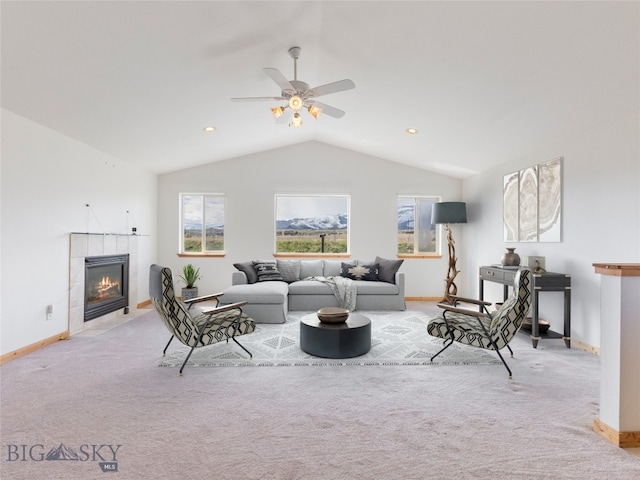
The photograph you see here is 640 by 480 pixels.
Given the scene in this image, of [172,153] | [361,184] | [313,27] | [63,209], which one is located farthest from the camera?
[361,184]

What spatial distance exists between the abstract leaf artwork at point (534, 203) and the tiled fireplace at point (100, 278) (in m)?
5.94

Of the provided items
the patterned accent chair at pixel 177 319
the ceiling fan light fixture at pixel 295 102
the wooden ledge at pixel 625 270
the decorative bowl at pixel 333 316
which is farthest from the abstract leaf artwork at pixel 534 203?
the patterned accent chair at pixel 177 319

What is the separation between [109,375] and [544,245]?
16.5ft

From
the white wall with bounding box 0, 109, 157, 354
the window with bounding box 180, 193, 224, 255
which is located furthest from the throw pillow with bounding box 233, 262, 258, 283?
the white wall with bounding box 0, 109, 157, 354

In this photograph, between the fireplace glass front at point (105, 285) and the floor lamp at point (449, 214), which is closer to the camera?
the fireplace glass front at point (105, 285)

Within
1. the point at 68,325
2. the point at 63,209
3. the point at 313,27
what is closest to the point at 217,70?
the point at 313,27

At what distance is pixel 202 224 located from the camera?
6.70m

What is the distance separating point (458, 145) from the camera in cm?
496

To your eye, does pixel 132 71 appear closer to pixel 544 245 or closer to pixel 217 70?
pixel 217 70

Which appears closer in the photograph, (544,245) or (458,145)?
(544,245)

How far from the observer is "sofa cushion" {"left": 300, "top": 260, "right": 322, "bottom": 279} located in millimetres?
6008

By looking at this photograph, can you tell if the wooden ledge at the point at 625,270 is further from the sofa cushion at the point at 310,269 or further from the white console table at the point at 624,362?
the sofa cushion at the point at 310,269

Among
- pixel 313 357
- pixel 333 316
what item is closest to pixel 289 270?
pixel 333 316

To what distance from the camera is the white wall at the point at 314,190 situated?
6.62 metres
